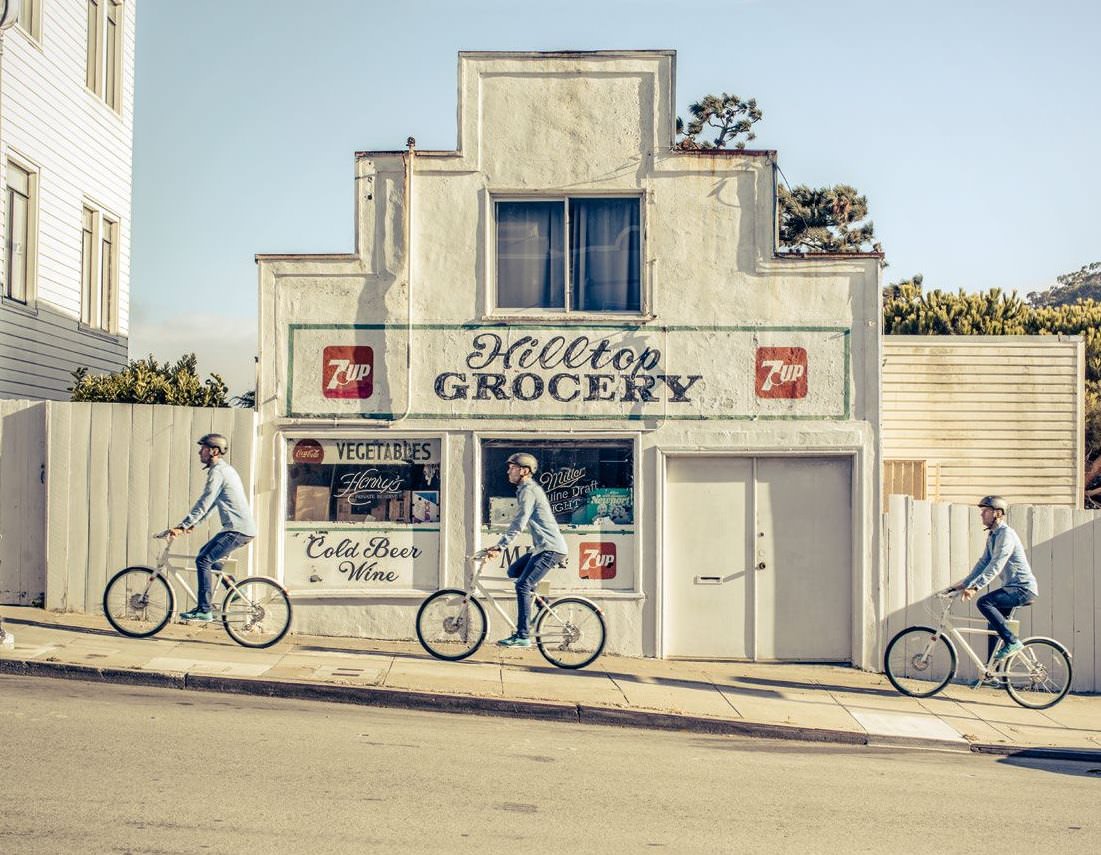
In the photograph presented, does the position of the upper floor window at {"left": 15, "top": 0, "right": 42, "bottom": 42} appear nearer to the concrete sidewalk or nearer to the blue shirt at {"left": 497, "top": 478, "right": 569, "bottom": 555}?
the concrete sidewalk

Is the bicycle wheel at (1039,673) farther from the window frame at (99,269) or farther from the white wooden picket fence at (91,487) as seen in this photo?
the window frame at (99,269)

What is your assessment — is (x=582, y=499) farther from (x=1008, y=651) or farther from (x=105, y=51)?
(x=105, y=51)

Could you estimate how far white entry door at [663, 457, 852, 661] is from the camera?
45.6 feet

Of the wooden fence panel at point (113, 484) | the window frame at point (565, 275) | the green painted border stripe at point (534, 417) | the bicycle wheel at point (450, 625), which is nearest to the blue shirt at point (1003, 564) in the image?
the green painted border stripe at point (534, 417)

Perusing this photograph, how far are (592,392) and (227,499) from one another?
4.09 m

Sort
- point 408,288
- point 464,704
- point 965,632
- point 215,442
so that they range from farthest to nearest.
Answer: point 408,288, point 965,632, point 215,442, point 464,704

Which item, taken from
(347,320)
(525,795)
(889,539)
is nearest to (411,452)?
(347,320)

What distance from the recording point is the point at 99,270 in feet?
65.0

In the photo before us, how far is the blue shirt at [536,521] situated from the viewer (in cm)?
1240

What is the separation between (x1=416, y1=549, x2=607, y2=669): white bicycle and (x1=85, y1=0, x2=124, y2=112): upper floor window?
36.4 ft

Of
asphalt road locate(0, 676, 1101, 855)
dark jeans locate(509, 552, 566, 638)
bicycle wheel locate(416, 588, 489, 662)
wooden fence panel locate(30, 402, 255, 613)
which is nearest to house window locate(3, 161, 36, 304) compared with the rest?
wooden fence panel locate(30, 402, 255, 613)

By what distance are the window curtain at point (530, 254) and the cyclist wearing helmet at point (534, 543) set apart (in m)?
2.30

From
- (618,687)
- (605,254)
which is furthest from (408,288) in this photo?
(618,687)

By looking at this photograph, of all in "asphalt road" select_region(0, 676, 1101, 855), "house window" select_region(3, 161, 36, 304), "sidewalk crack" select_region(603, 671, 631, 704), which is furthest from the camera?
"house window" select_region(3, 161, 36, 304)
